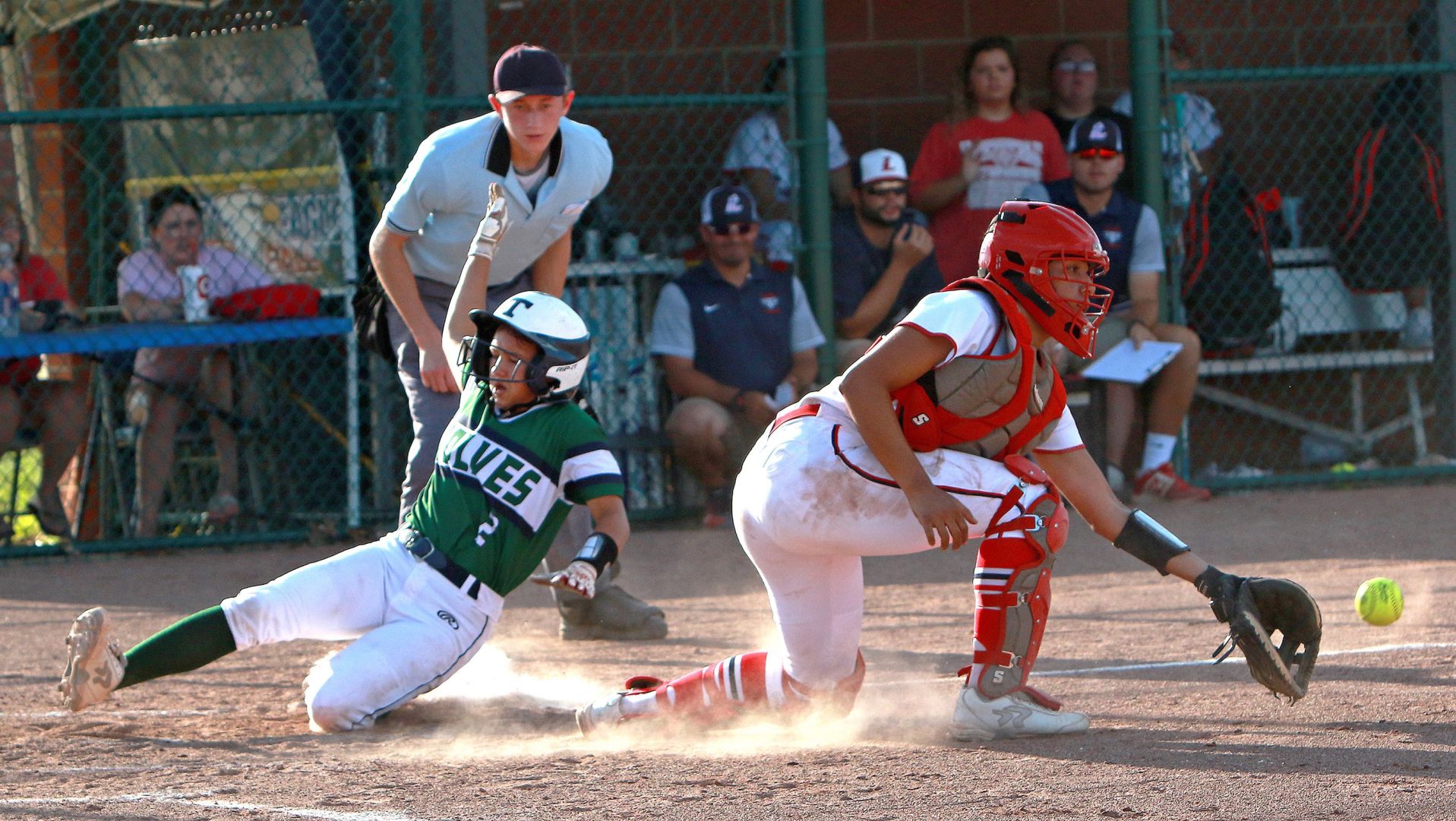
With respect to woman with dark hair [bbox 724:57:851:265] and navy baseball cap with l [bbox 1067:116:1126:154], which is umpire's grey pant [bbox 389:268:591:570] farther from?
navy baseball cap with l [bbox 1067:116:1126:154]

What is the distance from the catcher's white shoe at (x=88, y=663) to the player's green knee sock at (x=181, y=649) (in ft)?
0.27

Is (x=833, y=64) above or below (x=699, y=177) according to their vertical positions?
above

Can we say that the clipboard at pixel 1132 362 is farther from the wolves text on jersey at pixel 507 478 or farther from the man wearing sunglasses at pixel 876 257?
the wolves text on jersey at pixel 507 478

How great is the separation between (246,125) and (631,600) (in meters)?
4.16

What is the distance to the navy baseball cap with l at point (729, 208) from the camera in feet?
24.0

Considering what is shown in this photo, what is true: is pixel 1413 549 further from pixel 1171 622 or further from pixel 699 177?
pixel 699 177

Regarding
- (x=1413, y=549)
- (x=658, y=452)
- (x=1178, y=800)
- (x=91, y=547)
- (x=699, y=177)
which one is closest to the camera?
(x=1178, y=800)

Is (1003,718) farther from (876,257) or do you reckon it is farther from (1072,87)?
(1072,87)

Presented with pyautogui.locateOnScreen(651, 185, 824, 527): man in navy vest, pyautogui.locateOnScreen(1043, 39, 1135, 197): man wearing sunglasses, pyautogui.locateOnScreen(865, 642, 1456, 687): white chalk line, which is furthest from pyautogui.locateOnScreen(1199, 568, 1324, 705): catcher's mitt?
pyautogui.locateOnScreen(1043, 39, 1135, 197): man wearing sunglasses

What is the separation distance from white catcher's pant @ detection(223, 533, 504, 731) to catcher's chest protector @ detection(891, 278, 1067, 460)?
3.95 ft

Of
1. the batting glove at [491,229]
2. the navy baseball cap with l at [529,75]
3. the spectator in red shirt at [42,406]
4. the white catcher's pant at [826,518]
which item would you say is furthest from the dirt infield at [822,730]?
the navy baseball cap with l at [529,75]

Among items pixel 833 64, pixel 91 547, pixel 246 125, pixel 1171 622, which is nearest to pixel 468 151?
pixel 1171 622

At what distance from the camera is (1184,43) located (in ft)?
28.3

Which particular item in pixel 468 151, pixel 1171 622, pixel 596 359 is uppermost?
pixel 468 151
